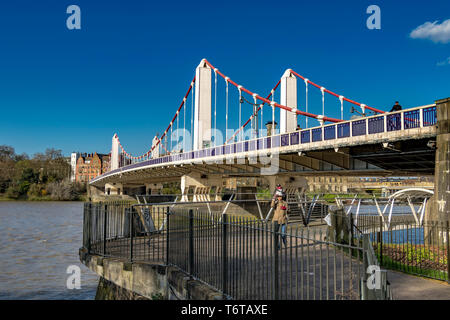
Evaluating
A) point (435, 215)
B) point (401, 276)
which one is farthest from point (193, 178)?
point (401, 276)

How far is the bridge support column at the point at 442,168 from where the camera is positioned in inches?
431

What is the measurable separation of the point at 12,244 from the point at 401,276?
2067 centimetres

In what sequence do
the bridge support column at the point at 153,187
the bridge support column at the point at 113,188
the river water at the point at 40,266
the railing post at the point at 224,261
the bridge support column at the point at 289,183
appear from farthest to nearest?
the bridge support column at the point at 153,187 < the bridge support column at the point at 113,188 < the bridge support column at the point at 289,183 < the river water at the point at 40,266 < the railing post at the point at 224,261

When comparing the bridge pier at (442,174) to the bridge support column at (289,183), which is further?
the bridge support column at (289,183)

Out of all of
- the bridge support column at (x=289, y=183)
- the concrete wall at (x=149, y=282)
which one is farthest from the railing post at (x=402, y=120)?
the bridge support column at (x=289, y=183)

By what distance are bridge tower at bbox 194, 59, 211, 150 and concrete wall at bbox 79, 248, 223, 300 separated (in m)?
26.3

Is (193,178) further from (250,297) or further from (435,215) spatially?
(250,297)

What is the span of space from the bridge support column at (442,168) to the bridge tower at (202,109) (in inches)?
951

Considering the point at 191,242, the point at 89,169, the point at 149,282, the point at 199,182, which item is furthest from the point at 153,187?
the point at 191,242

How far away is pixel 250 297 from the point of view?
5168 mm

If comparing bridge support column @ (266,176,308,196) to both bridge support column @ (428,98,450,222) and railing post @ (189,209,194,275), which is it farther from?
railing post @ (189,209,194,275)

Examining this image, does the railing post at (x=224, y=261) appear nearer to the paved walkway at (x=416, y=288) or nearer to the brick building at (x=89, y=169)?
the paved walkway at (x=416, y=288)

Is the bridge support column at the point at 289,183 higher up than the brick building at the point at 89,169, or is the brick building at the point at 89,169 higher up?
the brick building at the point at 89,169

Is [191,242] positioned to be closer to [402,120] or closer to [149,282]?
[149,282]
